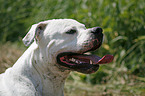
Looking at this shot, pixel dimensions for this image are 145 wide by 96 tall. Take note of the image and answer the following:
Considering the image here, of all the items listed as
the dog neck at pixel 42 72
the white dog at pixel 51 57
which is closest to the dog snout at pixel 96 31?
the white dog at pixel 51 57

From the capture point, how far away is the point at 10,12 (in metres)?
6.48

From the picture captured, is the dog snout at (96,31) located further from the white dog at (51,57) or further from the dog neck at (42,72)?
the dog neck at (42,72)

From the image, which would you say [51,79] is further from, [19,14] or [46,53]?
[19,14]

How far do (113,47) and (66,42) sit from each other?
111 inches

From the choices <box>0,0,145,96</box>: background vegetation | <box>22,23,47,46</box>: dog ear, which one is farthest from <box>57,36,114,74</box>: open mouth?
<box>0,0,145,96</box>: background vegetation

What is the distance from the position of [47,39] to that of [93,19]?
293 cm

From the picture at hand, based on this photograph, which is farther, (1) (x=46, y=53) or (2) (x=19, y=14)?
(2) (x=19, y=14)

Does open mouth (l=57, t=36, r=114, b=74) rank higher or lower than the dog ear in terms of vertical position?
lower

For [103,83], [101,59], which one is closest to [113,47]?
[103,83]

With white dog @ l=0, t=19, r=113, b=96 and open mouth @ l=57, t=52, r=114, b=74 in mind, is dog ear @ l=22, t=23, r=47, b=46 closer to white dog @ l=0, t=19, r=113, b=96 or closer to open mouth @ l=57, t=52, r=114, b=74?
white dog @ l=0, t=19, r=113, b=96

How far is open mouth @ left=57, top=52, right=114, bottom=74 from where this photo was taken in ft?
6.62

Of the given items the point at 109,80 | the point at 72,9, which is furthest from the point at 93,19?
the point at 109,80

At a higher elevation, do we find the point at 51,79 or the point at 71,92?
the point at 51,79

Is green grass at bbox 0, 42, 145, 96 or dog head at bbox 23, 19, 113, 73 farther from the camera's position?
green grass at bbox 0, 42, 145, 96
